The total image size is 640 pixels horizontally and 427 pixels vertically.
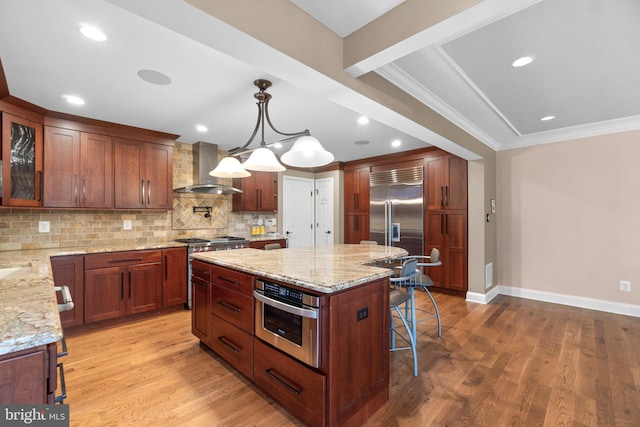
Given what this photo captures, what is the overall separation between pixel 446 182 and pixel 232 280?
3696 millimetres

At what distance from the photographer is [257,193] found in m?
5.03

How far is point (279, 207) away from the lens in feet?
18.9

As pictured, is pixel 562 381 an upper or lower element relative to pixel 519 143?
lower

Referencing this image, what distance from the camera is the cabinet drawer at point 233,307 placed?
2017 mm

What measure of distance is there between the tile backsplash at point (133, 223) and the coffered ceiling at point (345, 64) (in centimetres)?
117

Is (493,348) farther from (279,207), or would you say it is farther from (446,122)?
(279,207)

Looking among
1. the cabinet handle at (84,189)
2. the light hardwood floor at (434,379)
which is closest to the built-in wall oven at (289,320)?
the light hardwood floor at (434,379)

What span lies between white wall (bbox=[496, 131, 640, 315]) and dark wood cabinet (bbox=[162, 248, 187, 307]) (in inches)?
187

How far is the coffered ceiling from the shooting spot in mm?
1551

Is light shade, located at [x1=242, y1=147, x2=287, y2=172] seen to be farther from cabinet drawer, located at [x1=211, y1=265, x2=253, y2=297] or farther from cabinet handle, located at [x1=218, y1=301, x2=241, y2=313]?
cabinet handle, located at [x1=218, y1=301, x2=241, y2=313]

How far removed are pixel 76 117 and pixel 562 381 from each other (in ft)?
17.3

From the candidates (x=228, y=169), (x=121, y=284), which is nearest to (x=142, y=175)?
(x=121, y=284)

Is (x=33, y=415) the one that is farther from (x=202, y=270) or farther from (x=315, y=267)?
(x=202, y=270)

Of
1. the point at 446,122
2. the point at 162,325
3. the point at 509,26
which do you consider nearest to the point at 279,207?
the point at 162,325
